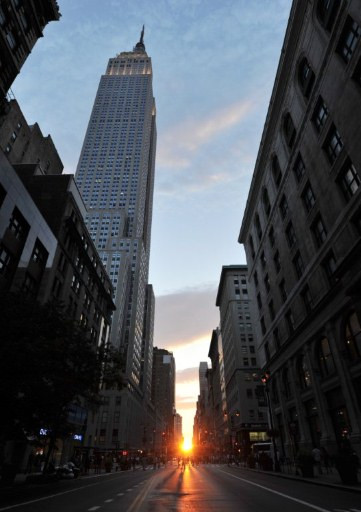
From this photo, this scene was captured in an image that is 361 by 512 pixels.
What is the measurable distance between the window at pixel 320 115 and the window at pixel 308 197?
5.21 metres

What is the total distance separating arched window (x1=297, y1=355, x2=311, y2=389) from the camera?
32.2 meters

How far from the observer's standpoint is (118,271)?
120 meters

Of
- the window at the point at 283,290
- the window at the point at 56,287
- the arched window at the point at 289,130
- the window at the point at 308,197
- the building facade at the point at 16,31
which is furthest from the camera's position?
the window at the point at 56,287

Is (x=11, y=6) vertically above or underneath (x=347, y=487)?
above

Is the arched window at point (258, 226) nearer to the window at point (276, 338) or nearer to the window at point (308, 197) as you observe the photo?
the window at point (276, 338)

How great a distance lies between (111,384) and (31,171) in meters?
37.5

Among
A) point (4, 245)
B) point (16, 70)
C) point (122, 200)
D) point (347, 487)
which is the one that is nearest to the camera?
point (347, 487)

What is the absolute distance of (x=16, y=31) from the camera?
31438 millimetres

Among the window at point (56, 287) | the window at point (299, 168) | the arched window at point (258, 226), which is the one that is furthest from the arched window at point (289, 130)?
the window at point (56, 287)

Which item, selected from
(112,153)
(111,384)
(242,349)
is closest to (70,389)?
(111,384)

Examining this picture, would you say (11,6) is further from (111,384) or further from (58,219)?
(111,384)

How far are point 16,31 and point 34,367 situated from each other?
104 feet

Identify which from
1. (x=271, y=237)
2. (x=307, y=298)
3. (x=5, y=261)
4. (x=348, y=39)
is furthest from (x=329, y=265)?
(x=5, y=261)

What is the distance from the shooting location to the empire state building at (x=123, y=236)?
338 feet
